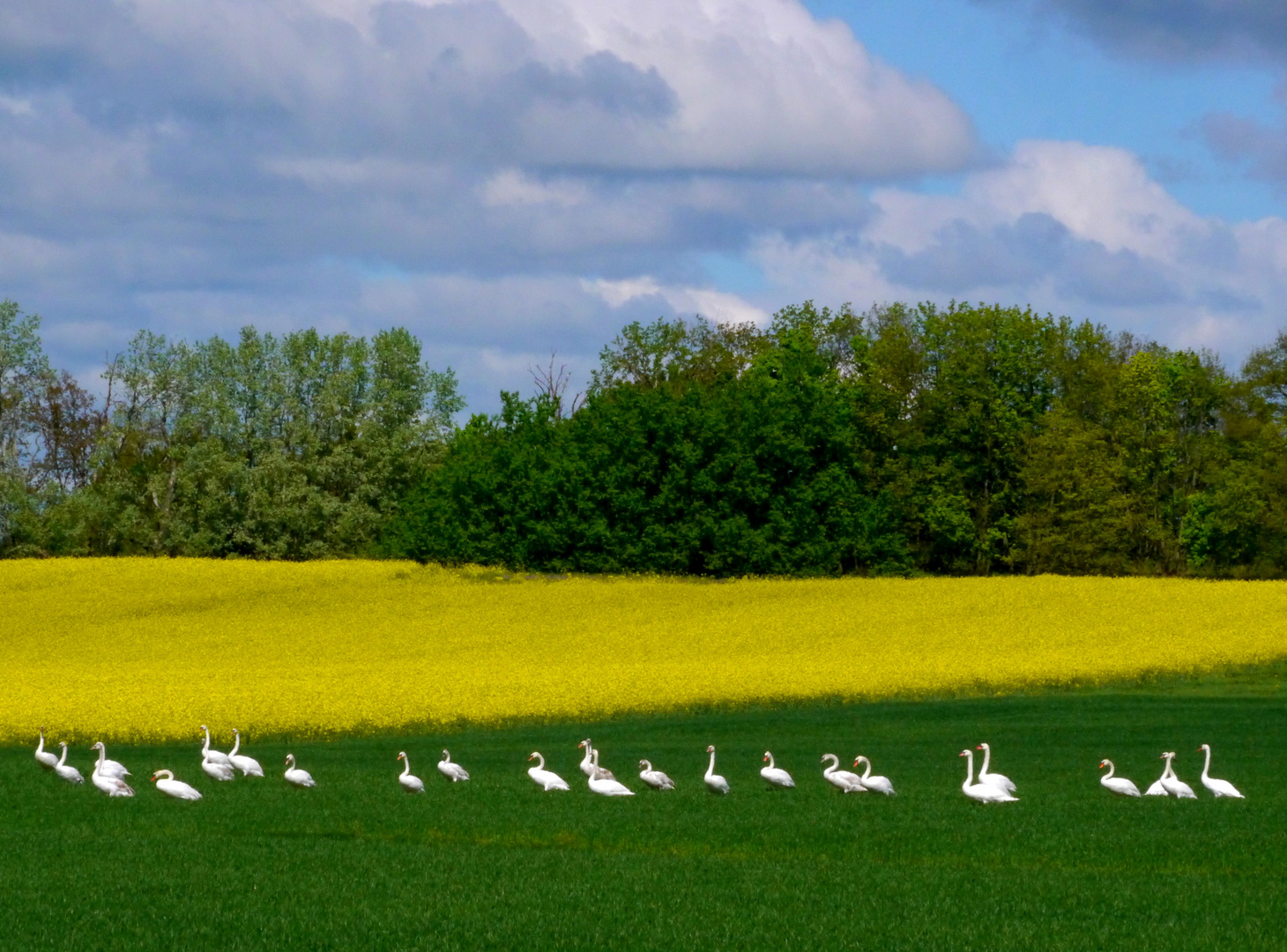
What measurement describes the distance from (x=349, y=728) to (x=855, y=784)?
41.7 ft

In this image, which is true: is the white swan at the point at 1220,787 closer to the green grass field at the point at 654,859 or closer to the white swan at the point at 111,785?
the green grass field at the point at 654,859

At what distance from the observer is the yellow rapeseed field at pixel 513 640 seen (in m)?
33.2

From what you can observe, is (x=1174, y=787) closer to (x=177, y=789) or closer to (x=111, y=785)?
(x=177, y=789)

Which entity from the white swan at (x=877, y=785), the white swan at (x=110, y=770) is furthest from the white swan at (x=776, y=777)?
the white swan at (x=110, y=770)

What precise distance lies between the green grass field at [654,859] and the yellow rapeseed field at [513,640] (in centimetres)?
485

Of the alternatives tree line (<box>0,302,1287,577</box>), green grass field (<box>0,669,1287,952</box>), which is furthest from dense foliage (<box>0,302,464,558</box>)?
green grass field (<box>0,669,1287,952</box>)

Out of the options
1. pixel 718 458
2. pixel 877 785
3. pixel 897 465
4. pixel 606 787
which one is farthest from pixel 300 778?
pixel 897 465

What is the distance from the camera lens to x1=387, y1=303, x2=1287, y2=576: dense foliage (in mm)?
62719

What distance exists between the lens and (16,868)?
16.5 m

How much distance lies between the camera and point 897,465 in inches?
2970

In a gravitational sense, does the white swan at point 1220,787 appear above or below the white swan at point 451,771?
above

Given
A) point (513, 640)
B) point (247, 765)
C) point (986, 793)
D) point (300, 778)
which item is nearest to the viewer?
point (986, 793)

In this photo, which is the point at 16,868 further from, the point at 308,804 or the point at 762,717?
the point at 762,717

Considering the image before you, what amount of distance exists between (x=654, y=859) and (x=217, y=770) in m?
9.61
